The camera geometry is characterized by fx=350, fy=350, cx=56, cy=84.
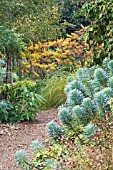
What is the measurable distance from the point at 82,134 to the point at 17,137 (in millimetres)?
1622

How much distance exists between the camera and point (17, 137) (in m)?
4.88

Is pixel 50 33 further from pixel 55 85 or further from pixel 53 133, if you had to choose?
pixel 53 133

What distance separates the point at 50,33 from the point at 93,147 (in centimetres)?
703

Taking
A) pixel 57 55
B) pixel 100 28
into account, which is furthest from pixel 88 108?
pixel 57 55

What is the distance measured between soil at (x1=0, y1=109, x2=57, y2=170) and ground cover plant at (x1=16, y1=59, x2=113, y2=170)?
0.52 m

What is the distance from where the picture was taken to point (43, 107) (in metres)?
7.07

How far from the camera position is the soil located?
396 cm

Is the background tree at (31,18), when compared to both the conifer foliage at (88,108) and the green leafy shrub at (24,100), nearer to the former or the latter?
the green leafy shrub at (24,100)

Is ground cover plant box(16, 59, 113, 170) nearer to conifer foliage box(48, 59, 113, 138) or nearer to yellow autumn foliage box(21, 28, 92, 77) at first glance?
conifer foliage box(48, 59, 113, 138)

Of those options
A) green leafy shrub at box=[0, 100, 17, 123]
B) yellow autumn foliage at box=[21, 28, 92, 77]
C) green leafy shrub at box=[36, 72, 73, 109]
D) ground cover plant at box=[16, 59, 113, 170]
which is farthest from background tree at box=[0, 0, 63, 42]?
ground cover plant at box=[16, 59, 113, 170]

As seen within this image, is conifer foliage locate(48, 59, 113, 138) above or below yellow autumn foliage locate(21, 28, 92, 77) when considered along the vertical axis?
below

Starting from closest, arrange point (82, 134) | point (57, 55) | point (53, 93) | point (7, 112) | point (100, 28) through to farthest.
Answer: point (82, 134) < point (100, 28) < point (7, 112) < point (53, 93) < point (57, 55)

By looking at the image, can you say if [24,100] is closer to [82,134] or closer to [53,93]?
[53,93]

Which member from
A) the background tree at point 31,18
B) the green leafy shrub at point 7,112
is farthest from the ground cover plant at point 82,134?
the background tree at point 31,18
